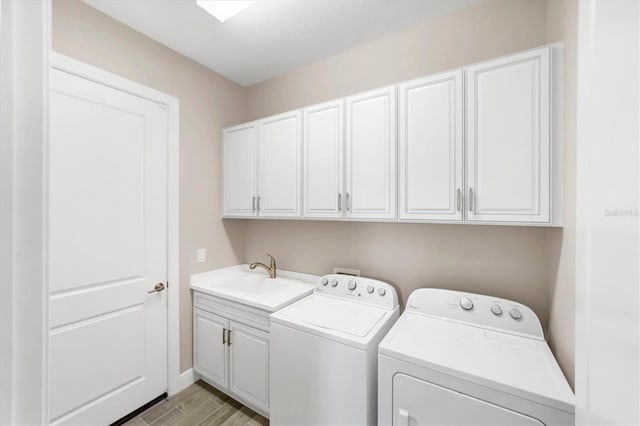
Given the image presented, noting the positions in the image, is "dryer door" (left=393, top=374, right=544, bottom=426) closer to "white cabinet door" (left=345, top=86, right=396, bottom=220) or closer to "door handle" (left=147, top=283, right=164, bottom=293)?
"white cabinet door" (left=345, top=86, right=396, bottom=220)

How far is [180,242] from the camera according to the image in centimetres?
214

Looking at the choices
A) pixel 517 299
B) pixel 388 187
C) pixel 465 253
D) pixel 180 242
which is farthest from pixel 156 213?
pixel 517 299

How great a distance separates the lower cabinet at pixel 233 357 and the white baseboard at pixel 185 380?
5 centimetres

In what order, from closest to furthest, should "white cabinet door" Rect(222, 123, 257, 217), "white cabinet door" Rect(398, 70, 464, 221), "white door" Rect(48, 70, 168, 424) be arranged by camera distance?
"white cabinet door" Rect(398, 70, 464, 221) → "white door" Rect(48, 70, 168, 424) → "white cabinet door" Rect(222, 123, 257, 217)

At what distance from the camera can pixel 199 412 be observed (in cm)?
189

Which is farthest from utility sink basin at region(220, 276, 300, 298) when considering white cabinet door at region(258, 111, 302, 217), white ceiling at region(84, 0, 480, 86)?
white ceiling at region(84, 0, 480, 86)

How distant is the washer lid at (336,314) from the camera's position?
149 cm

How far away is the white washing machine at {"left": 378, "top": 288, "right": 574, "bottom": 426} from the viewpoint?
1017 mm

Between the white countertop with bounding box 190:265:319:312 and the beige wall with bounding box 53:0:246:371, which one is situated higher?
the beige wall with bounding box 53:0:246:371

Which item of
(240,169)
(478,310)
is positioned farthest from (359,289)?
(240,169)

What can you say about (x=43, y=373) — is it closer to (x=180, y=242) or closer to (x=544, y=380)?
(x=544, y=380)

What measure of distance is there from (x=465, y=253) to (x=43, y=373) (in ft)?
6.10

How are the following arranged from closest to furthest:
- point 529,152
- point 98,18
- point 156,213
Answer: point 529,152, point 98,18, point 156,213

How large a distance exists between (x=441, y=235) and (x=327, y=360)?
3.45 ft
